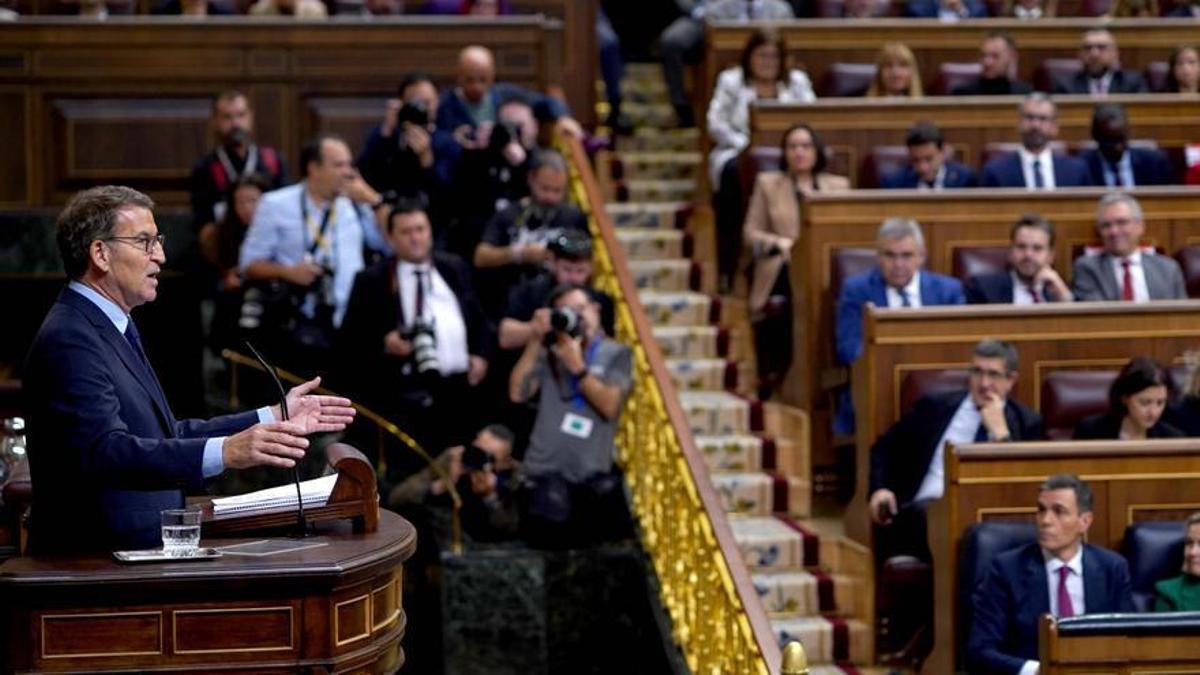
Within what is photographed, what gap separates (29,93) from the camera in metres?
8.99

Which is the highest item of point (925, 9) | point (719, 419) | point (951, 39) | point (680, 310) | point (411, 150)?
A: point (925, 9)

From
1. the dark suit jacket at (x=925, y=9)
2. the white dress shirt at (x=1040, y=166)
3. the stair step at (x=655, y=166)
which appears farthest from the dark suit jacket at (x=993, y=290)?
the dark suit jacket at (x=925, y=9)

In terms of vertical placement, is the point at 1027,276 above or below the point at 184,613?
above

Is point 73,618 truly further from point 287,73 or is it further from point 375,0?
point 375,0

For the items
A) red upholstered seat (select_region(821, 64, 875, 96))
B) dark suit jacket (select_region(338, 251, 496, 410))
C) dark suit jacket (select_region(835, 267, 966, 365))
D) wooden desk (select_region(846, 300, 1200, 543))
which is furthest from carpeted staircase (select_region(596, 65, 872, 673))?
dark suit jacket (select_region(338, 251, 496, 410))

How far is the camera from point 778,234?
26.3 ft

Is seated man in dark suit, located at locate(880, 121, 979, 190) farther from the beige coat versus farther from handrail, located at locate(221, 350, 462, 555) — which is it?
handrail, located at locate(221, 350, 462, 555)

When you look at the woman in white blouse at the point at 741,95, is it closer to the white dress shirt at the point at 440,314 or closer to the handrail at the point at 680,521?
the handrail at the point at 680,521

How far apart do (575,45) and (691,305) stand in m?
2.14

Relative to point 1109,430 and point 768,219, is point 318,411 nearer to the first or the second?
point 1109,430

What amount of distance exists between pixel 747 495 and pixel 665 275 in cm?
174

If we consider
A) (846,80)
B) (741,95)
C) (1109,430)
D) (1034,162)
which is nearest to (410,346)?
(1109,430)

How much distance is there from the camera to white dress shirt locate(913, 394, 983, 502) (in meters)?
6.43

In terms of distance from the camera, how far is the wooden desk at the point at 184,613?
3387mm
